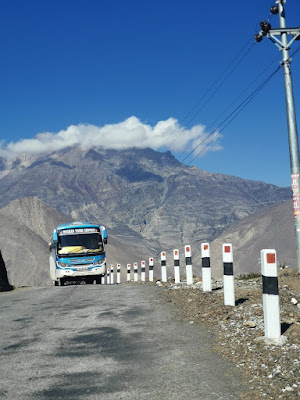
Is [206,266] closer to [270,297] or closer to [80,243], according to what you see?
[270,297]

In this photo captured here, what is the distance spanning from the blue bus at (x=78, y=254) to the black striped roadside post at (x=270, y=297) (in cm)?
1600

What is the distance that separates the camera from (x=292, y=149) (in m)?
13.0

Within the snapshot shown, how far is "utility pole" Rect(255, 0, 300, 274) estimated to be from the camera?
12.9 m

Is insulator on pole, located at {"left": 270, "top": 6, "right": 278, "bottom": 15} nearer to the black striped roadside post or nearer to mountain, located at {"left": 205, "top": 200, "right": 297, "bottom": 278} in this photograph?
the black striped roadside post

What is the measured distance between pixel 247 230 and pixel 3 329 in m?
120

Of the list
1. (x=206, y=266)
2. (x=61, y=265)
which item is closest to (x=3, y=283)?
(x=61, y=265)

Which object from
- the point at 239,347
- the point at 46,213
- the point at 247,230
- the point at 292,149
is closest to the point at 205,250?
the point at 292,149

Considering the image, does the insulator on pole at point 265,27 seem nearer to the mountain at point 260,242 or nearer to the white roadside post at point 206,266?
the white roadside post at point 206,266

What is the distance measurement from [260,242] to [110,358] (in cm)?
10059

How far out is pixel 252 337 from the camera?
5.79 m

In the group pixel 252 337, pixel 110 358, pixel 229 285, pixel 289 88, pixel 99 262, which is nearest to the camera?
pixel 110 358

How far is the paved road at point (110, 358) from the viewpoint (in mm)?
4195

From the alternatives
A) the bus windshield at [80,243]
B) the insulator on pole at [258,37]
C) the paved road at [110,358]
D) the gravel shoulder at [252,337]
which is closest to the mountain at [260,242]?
the bus windshield at [80,243]

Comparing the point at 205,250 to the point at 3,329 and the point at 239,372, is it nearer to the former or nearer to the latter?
the point at 3,329
